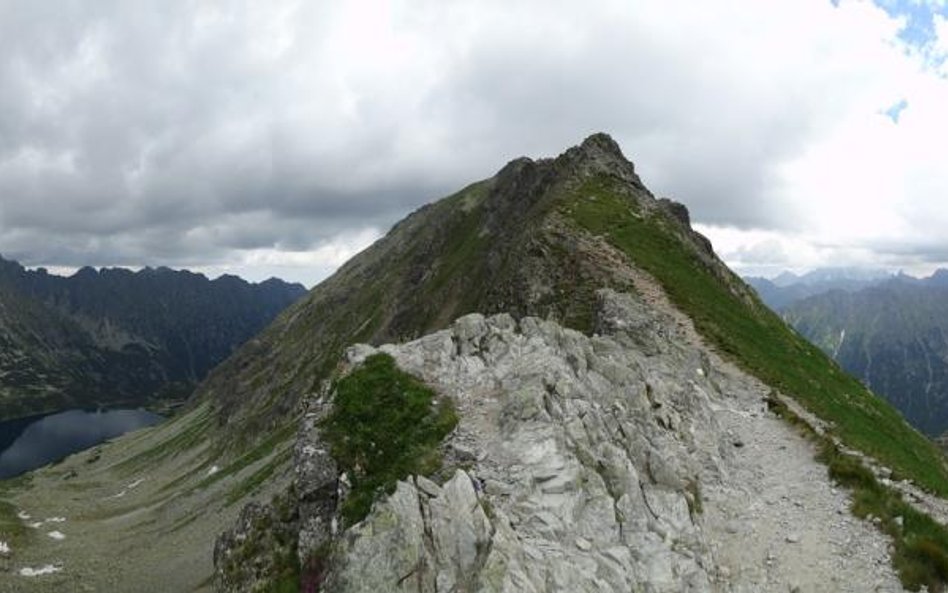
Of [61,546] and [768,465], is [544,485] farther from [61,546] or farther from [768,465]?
[61,546]

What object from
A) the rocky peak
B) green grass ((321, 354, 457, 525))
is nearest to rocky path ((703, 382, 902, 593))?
green grass ((321, 354, 457, 525))

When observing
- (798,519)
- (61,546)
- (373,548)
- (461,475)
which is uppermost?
(461,475)

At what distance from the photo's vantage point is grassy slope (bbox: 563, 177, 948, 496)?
146 ft

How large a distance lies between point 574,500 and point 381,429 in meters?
7.74

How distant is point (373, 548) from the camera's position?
20.2 m

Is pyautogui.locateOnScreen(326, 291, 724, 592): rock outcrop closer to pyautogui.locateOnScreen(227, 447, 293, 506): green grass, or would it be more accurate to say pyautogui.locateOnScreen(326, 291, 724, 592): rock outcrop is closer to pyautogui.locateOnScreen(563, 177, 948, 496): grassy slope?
pyautogui.locateOnScreen(563, 177, 948, 496): grassy slope

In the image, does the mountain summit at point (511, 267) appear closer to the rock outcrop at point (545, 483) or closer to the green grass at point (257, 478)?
the rock outcrop at point (545, 483)

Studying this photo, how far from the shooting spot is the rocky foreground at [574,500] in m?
20.7

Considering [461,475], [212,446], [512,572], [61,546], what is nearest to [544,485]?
[461,475]

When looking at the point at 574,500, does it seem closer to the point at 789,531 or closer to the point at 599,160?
the point at 789,531

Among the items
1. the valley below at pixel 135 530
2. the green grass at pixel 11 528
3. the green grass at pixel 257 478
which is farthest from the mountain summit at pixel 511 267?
the green grass at pixel 11 528

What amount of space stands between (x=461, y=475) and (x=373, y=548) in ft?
12.5

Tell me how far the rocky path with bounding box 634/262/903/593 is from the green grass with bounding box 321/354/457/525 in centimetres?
1083

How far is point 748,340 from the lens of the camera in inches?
2154
